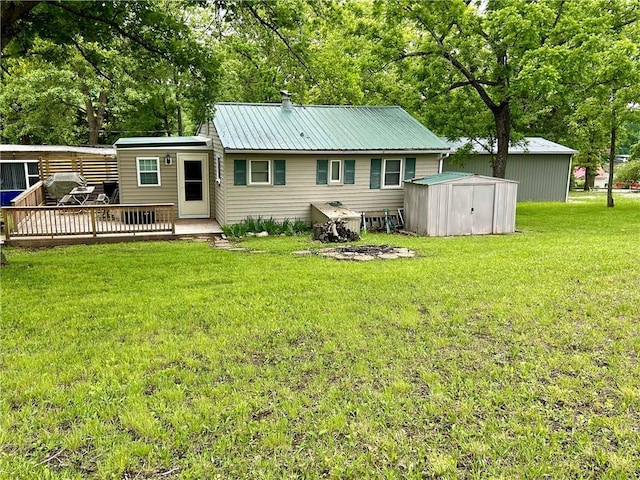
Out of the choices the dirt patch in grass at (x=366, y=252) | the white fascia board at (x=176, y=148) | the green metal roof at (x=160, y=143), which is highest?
the green metal roof at (x=160, y=143)

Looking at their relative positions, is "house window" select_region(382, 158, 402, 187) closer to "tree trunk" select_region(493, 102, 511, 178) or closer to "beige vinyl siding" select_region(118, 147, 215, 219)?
"tree trunk" select_region(493, 102, 511, 178)

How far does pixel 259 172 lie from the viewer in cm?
1304

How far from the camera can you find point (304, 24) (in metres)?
10.3

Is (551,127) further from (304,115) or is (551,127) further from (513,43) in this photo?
(304,115)

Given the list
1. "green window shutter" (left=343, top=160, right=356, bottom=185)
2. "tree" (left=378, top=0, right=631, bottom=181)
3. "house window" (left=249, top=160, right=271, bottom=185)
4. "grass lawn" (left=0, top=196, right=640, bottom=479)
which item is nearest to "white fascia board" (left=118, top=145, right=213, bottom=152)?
"house window" (left=249, top=160, right=271, bottom=185)

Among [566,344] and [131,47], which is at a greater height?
[131,47]

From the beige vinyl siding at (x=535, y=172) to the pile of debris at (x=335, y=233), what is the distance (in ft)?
39.8

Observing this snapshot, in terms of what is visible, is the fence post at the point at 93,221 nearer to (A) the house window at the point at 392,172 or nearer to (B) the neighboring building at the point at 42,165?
(B) the neighboring building at the point at 42,165

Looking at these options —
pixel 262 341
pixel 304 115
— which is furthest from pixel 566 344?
pixel 304 115

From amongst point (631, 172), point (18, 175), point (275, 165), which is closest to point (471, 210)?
point (275, 165)

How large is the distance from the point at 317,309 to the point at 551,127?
60.9 feet

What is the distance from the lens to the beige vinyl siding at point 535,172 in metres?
22.6

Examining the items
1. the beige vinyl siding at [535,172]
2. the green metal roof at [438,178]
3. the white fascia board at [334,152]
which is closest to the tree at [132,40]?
the white fascia board at [334,152]

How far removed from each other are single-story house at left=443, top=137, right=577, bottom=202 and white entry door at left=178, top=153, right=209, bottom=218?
12.2 metres
